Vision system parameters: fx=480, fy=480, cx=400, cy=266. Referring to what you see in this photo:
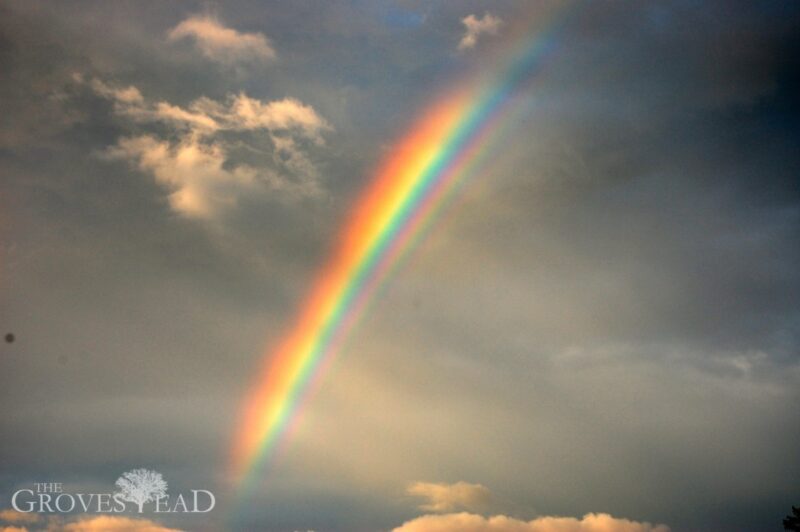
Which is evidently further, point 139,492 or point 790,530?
point 139,492

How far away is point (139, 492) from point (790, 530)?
104042mm

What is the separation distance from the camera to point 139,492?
84.2 metres

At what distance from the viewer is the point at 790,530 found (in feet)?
232

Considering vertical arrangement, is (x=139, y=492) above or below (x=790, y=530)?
above
